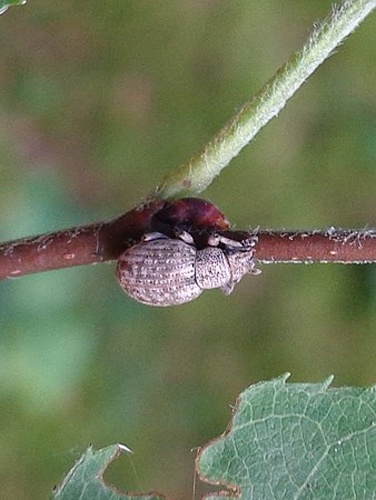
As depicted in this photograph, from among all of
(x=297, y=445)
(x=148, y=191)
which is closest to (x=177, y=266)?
(x=297, y=445)

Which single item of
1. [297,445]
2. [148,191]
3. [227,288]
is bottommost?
[297,445]

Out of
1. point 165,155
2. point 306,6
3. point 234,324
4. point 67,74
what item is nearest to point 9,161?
point 67,74

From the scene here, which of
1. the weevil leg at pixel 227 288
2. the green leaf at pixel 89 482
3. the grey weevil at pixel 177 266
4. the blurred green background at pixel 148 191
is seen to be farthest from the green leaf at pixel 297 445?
the blurred green background at pixel 148 191

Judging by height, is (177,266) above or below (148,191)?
below

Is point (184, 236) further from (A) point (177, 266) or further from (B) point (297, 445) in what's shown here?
(B) point (297, 445)

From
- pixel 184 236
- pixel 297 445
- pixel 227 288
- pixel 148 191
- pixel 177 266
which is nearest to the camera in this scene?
pixel 297 445

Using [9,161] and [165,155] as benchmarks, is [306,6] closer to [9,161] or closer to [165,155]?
[165,155]
